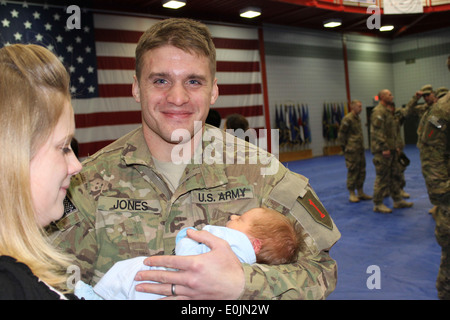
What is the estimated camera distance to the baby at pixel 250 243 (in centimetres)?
137

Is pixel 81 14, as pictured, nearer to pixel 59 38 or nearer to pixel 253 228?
pixel 59 38

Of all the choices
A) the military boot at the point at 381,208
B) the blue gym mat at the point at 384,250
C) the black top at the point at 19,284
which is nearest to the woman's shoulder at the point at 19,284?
the black top at the point at 19,284

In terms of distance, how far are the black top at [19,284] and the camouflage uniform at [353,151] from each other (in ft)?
22.4

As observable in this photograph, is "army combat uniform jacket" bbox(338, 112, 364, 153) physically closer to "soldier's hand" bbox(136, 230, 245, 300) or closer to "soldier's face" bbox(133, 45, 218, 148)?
"soldier's face" bbox(133, 45, 218, 148)

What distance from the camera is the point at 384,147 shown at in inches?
245

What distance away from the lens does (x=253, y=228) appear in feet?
5.11

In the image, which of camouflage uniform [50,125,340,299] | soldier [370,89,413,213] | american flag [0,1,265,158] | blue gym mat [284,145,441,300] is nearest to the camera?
camouflage uniform [50,125,340,299]

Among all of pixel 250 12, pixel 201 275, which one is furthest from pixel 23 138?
pixel 250 12

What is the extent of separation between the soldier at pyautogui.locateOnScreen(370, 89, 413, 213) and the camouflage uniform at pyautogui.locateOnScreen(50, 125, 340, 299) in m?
4.99

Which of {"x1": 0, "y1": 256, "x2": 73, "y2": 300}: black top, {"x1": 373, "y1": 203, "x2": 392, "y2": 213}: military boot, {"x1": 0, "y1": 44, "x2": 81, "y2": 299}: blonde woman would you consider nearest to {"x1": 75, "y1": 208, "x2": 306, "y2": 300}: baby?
{"x1": 0, "y1": 44, "x2": 81, "y2": 299}: blonde woman

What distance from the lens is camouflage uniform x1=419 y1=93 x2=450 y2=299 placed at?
329 cm

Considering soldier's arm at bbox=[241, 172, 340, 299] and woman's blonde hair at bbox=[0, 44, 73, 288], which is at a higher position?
woman's blonde hair at bbox=[0, 44, 73, 288]
